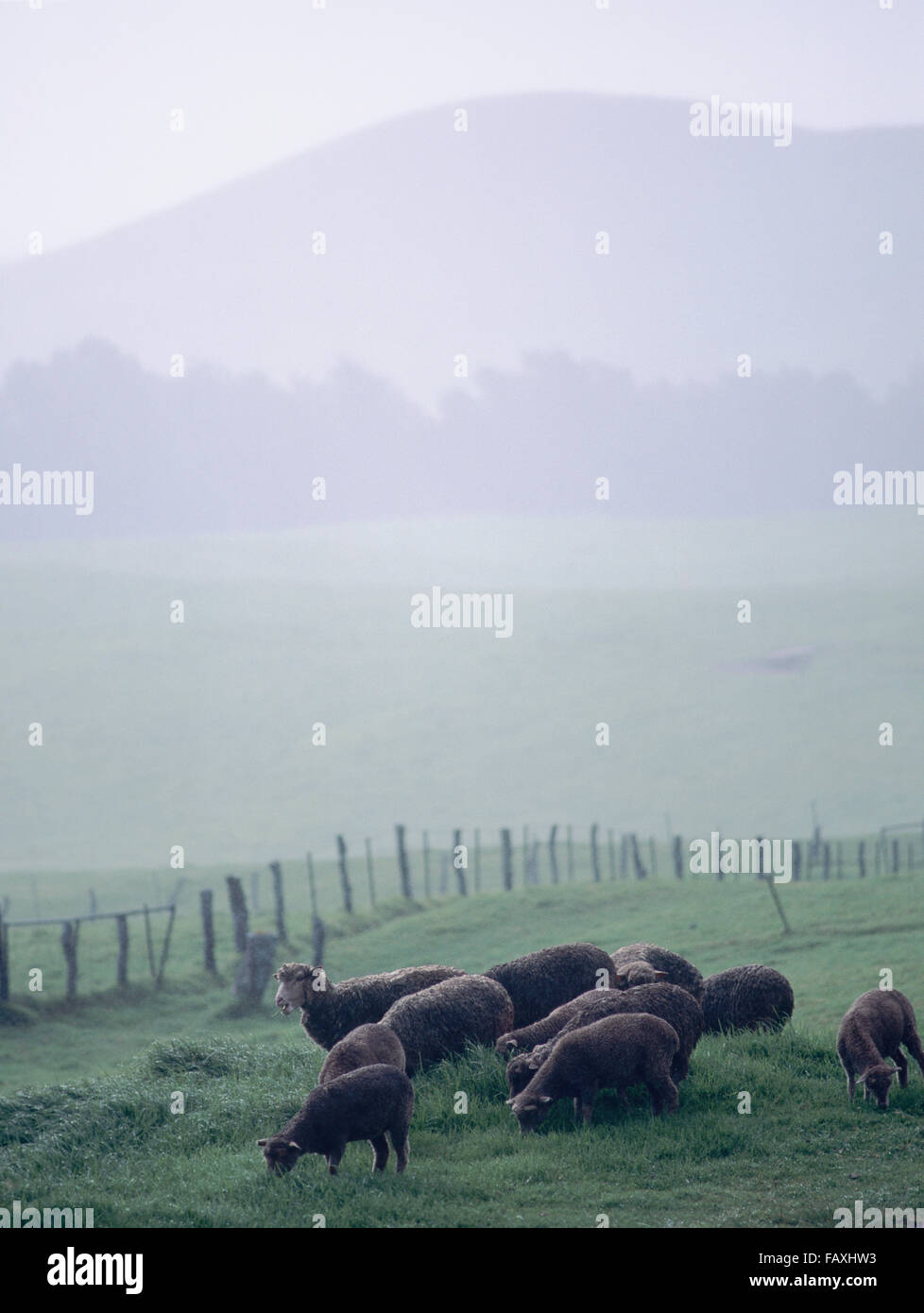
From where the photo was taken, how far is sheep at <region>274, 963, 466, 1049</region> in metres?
12.4

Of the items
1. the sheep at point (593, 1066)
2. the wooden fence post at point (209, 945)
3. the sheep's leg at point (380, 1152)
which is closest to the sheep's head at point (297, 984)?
the sheep's leg at point (380, 1152)

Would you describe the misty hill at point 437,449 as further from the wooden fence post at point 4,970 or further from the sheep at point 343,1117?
the sheep at point 343,1117

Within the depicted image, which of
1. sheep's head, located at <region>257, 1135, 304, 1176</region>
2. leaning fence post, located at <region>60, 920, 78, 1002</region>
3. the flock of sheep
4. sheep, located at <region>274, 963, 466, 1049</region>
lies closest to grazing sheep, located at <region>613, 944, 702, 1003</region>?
the flock of sheep

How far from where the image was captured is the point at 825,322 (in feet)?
239

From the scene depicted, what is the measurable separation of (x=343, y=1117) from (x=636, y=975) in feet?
13.6

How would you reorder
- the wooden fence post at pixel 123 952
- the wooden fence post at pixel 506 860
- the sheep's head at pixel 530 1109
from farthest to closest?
1. the wooden fence post at pixel 506 860
2. the wooden fence post at pixel 123 952
3. the sheep's head at pixel 530 1109

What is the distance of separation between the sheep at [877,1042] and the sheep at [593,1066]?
6.65ft

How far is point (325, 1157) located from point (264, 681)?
55419 mm

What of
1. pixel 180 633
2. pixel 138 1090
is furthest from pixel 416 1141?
pixel 180 633

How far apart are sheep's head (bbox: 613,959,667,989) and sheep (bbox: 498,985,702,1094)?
24.9 inches

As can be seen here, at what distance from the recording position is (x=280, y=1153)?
33.8 feet

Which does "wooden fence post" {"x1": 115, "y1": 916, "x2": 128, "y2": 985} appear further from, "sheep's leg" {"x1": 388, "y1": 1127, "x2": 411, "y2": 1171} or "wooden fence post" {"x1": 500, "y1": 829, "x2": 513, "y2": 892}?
"sheep's leg" {"x1": 388, "y1": 1127, "x2": 411, "y2": 1171}

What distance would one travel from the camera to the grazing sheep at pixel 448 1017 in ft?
41.3

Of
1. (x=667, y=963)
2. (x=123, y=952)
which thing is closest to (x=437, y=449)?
(x=123, y=952)
